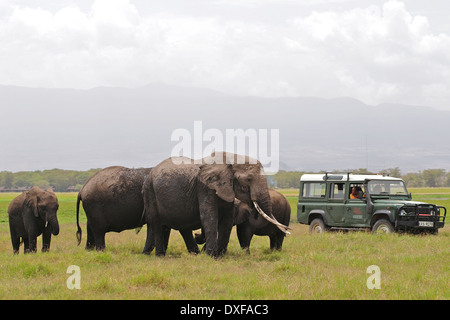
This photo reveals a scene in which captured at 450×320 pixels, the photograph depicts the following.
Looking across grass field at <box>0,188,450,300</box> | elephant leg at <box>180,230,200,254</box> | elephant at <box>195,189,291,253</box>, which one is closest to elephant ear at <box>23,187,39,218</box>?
grass field at <box>0,188,450,300</box>

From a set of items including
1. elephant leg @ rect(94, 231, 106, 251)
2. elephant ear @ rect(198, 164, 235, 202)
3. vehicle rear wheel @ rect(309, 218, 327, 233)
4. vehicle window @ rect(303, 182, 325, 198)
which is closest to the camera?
elephant ear @ rect(198, 164, 235, 202)

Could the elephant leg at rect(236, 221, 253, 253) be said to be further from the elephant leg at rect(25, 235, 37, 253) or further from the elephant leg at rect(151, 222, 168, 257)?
the elephant leg at rect(25, 235, 37, 253)

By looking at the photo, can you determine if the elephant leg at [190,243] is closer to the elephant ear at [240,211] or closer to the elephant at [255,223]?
the elephant at [255,223]

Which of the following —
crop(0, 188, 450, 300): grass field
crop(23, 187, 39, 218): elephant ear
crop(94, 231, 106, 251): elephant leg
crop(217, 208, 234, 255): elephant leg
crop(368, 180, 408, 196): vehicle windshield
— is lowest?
crop(0, 188, 450, 300): grass field

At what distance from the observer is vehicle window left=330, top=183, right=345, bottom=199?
23.2 meters

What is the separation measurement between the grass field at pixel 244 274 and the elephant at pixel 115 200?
84 cm

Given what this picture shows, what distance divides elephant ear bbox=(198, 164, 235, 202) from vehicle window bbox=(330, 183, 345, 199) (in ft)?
28.2

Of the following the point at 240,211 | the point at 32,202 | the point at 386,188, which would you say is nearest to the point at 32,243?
the point at 32,202

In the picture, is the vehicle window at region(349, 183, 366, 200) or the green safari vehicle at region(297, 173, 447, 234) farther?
the vehicle window at region(349, 183, 366, 200)

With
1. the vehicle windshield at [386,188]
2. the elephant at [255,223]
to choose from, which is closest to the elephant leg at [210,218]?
the elephant at [255,223]

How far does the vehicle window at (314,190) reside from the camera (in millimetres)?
23859

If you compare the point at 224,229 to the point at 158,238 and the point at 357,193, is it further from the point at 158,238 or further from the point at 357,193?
the point at 357,193

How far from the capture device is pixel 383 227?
71.5ft

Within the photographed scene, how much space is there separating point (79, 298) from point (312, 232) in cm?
1462
